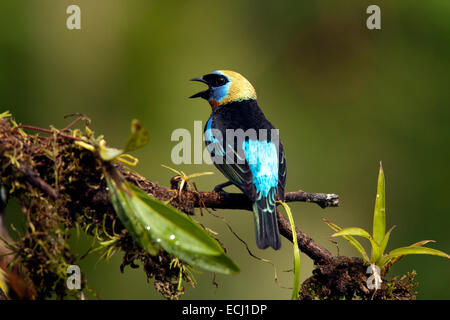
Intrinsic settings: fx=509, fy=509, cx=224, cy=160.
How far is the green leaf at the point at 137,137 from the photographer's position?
176cm

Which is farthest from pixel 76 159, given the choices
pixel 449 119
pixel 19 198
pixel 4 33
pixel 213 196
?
pixel 449 119

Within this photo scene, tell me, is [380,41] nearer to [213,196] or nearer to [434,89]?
[434,89]

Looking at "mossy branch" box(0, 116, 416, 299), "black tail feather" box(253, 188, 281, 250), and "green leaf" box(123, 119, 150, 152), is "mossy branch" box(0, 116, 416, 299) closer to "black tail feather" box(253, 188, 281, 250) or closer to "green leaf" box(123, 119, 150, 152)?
"green leaf" box(123, 119, 150, 152)

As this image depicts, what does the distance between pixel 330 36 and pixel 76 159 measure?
15.7 ft

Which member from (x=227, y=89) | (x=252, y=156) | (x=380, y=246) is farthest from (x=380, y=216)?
(x=227, y=89)

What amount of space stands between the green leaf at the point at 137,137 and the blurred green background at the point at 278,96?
10.9 feet

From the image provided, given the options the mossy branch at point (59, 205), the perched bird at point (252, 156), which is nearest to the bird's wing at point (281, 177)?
the perched bird at point (252, 156)

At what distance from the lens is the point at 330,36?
620 centimetres

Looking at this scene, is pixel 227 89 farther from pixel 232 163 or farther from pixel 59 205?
pixel 59 205

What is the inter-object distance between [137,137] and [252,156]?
1404mm

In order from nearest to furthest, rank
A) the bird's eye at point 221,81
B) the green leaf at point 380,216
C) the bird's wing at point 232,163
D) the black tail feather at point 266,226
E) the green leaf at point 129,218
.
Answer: the green leaf at point 129,218, the green leaf at point 380,216, the black tail feather at point 266,226, the bird's wing at point 232,163, the bird's eye at point 221,81

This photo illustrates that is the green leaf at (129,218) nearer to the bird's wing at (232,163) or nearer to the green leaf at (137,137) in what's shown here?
the green leaf at (137,137)

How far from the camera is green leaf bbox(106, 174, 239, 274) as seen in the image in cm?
185

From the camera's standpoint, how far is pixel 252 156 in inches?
123
